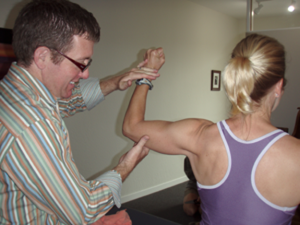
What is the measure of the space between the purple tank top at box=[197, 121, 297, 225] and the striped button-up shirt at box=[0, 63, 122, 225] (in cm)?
41

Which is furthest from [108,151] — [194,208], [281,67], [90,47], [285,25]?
[285,25]

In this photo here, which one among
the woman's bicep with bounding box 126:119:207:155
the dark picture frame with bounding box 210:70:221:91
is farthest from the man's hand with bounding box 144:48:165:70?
the dark picture frame with bounding box 210:70:221:91

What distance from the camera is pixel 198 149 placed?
3.26ft

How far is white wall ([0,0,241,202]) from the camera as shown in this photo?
3.19 m

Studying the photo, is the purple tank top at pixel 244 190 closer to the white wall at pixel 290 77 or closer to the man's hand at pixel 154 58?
the man's hand at pixel 154 58

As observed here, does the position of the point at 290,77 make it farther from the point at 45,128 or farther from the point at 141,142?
the point at 45,128

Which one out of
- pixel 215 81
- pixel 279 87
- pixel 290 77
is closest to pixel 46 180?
pixel 279 87

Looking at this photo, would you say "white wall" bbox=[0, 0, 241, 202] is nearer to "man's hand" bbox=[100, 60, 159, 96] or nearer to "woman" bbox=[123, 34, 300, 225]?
"man's hand" bbox=[100, 60, 159, 96]

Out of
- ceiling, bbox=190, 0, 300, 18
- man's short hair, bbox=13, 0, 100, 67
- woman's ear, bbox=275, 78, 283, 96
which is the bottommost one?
woman's ear, bbox=275, 78, 283, 96

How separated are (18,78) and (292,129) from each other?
3.07 metres

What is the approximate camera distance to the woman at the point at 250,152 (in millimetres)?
873

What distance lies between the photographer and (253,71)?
0.90 metres

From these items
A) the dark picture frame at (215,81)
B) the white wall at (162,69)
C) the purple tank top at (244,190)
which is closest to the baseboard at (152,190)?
the white wall at (162,69)

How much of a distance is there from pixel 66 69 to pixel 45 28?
0.51 ft
